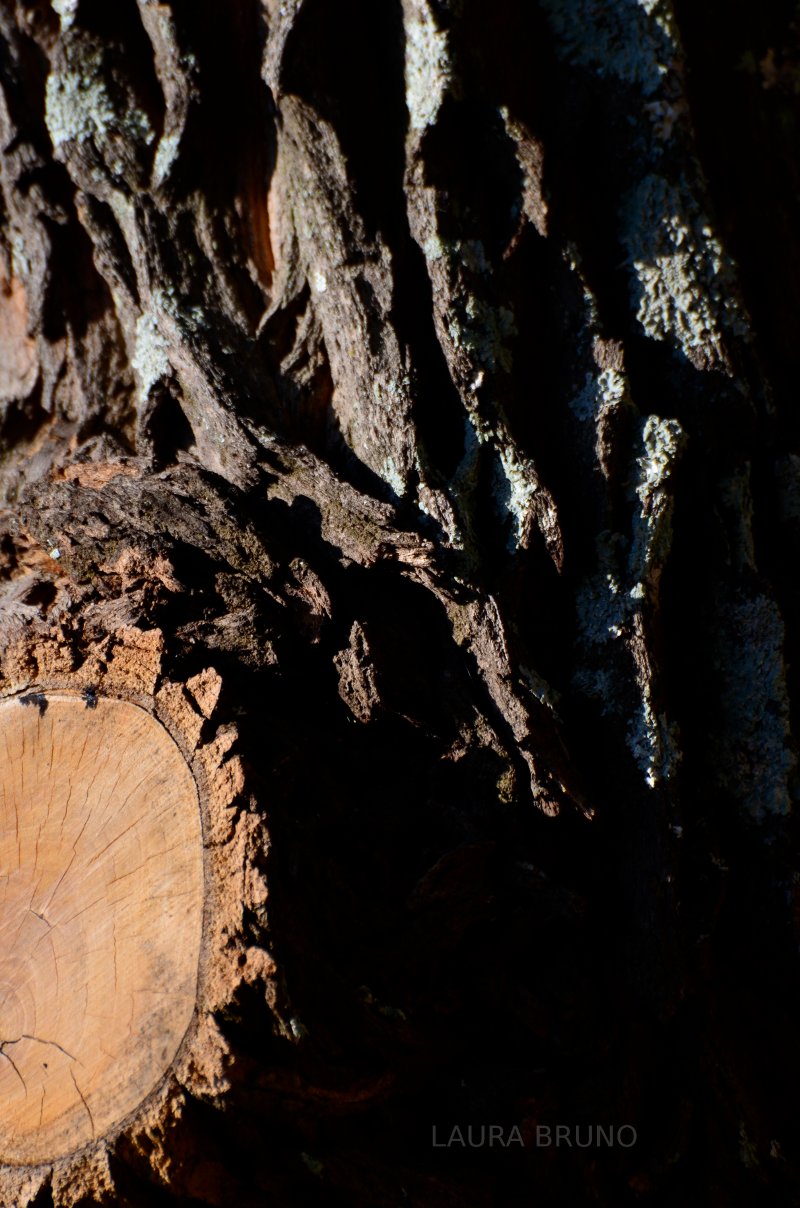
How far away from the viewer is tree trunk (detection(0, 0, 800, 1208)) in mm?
1438

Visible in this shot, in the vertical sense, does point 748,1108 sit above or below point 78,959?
below

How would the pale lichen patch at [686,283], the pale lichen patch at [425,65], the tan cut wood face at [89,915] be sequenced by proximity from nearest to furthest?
the tan cut wood face at [89,915], the pale lichen patch at [425,65], the pale lichen patch at [686,283]

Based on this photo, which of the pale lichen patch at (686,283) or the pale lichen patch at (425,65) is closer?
the pale lichen patch at (425,65)

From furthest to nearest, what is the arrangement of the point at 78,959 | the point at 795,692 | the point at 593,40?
the point at 593,40
the point at 795,692
the point at 78,959

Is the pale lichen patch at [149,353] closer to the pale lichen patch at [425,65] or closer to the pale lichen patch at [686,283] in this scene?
the pale lichen patch at [425,65]

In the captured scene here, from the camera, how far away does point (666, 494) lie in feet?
6.02

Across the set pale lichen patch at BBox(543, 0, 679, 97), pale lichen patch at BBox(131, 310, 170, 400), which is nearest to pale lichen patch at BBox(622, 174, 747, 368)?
pale lichen patch at BBox(543, 0, 679, 97)

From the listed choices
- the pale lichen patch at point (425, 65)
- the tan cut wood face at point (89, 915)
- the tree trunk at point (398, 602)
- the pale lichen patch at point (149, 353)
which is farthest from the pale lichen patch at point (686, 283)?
the tan cut wood face at point (89, 915)

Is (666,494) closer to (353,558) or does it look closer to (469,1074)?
(353,558)

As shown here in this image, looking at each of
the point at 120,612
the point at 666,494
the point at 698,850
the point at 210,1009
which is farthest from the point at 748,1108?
the point at 120,612

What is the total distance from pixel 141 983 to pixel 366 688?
57 cm

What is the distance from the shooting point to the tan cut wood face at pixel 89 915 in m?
1.38

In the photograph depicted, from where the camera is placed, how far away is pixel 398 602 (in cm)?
175

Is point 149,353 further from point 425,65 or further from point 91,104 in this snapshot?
point 425,65
